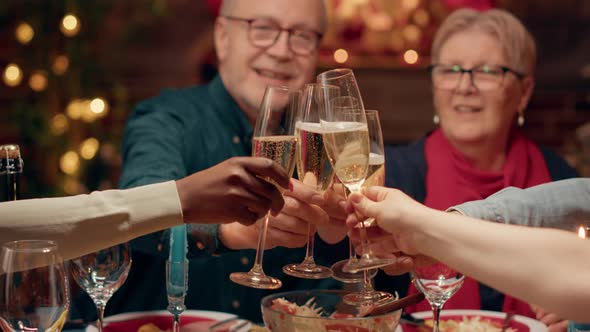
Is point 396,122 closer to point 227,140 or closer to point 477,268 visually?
point 227,140

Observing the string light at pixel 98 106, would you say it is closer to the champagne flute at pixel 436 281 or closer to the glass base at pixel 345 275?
the glass base at pixel 345 275

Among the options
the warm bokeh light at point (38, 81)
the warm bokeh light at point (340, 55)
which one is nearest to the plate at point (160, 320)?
the warm bokeh light at point (38, 81)

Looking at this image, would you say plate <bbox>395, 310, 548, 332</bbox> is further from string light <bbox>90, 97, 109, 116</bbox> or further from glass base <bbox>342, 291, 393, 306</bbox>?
string light <bbox>90, 97, 109, 116</bbox>

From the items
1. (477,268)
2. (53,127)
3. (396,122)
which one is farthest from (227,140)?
(396,122)

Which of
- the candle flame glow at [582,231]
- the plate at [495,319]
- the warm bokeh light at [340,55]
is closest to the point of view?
the candle flame glow at [582,231]

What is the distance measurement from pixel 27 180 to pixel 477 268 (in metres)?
3.16

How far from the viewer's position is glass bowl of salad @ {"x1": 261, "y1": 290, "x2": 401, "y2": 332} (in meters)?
1.21

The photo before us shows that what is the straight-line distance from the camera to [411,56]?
477 centimetres

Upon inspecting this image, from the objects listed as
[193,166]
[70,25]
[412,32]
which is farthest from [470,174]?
[412,32]

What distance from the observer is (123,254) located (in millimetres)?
1511

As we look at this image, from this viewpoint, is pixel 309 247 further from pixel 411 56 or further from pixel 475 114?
pixel 411 56

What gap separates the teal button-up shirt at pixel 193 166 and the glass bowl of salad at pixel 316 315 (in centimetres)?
57

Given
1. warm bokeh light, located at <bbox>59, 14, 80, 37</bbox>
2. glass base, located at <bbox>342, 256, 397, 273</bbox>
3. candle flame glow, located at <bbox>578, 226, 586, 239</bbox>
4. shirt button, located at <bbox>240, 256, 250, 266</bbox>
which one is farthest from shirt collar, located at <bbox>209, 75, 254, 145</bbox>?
warm bokeh light, located at <bbox>59, 14, 80, 37</bbox>

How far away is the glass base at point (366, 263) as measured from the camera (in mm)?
1382
